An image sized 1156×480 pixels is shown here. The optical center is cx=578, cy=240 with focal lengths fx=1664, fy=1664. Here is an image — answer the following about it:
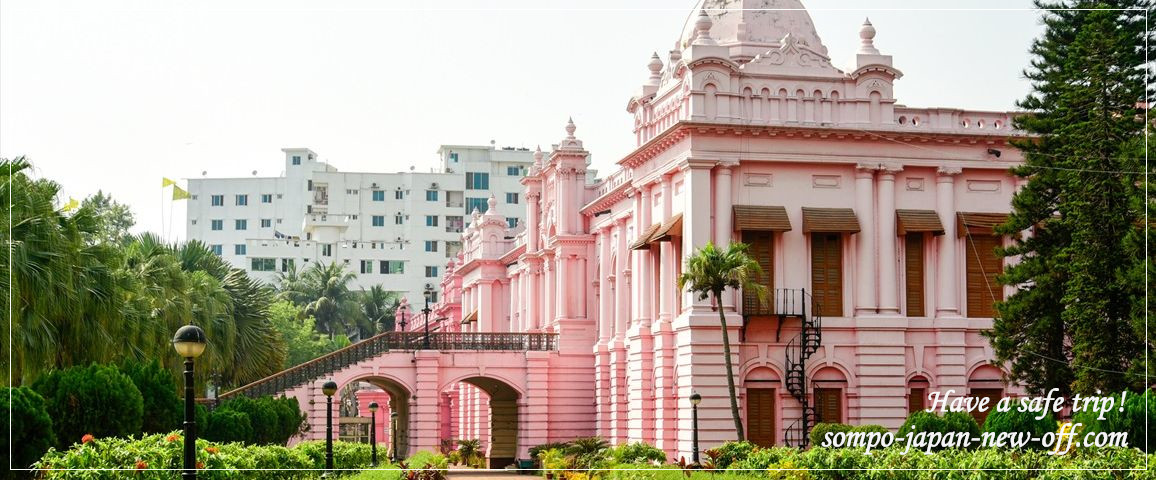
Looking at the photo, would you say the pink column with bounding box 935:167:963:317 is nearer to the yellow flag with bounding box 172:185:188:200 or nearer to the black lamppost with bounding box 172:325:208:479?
the yellow flag with bounding box 172:185:188:200

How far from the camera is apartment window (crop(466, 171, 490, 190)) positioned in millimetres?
122312

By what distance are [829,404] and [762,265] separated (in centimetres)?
429

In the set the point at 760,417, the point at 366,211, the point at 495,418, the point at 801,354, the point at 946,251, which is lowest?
the point at 495,418

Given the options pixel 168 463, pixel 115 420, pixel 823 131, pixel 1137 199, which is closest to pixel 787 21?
pixel 823 131

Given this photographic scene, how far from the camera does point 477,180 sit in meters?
122

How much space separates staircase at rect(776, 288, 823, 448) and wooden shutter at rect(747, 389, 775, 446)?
0.53m

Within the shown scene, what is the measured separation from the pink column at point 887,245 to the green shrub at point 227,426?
17684 millimetres

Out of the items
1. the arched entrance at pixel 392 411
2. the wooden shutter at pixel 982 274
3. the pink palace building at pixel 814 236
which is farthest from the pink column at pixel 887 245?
the arched entrance at pixel 392 411

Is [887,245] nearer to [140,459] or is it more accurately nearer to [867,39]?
[867,39]

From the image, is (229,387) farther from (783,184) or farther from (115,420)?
(115,420)

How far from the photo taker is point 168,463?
76.0ft

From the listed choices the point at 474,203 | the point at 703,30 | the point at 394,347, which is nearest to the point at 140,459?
the point at 703,30

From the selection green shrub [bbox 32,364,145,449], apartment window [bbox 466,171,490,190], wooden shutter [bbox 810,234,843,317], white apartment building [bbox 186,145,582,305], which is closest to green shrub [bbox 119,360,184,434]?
green shrub [bbox 32,364,145,449]

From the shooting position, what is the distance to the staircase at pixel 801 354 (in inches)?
1783
